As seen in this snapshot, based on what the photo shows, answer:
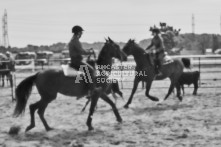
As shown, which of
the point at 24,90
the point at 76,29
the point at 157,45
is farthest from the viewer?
the point at 157,45

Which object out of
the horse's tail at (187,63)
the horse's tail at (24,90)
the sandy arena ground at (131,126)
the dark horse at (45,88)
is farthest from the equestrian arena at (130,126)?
the horse's tail at (187,63)

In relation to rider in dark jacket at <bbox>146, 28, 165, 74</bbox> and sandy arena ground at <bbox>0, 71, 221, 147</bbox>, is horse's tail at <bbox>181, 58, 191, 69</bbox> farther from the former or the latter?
rider in dark jacket at <bbox>146, 28, 165, 74</bbox>

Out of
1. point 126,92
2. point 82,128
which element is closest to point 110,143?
point 82,128

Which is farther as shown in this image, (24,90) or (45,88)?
(24,90)

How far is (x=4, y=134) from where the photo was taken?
21.1 ft

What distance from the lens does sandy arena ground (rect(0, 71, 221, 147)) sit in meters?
5.63

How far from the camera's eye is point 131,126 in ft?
22.9

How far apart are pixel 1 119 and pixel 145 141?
13.1 ft

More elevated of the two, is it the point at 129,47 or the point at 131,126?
the point at 129,47

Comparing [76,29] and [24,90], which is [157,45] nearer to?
[76,29]

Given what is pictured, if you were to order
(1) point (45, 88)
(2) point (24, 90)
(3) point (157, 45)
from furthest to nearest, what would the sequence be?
(3) point (157, 45) < (2) point (24, 90) < (1) point (45, 88)

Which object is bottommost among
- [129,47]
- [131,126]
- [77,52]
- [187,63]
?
[131,126]

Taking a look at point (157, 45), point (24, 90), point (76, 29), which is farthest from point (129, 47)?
point (24, 90)

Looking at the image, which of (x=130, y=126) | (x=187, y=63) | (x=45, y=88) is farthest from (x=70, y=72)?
(x=187, y=63)
